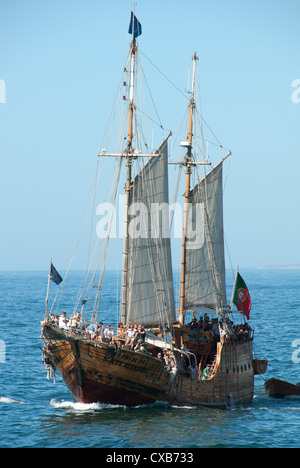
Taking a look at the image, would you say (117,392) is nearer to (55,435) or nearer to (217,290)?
(55,435)

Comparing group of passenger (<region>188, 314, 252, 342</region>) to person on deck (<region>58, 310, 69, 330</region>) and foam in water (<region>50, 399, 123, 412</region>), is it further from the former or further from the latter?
person on deck (<region>58, 310, 69, 330</region>)

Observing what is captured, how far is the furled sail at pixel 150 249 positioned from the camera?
44.3 m

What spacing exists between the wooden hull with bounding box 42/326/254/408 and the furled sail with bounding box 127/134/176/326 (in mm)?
4845

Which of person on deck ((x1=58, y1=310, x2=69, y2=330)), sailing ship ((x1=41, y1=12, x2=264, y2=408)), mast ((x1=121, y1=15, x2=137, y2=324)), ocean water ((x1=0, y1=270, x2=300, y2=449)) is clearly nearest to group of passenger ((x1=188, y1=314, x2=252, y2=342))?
sailing ship ((x1=41, y1=12, x2=264, y2=408))

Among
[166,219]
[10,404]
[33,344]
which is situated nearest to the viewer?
[10,404]

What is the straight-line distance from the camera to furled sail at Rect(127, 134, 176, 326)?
145 feet

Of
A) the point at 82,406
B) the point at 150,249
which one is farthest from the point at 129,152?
the point at 82,406

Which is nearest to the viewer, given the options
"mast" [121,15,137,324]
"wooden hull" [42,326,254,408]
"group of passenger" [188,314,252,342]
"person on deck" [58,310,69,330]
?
"wooden hull" [42,326,254,408]

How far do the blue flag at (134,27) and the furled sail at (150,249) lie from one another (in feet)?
24.9

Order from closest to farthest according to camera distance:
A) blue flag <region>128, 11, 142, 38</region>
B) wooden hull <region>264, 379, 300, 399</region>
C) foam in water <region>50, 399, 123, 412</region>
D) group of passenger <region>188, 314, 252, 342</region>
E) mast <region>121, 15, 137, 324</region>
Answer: foam in water <region>50, 399, 123, 412</region>
mast <region>121, 15, 137, 324</region>
blue flag <region>128, 11, 142, 38</region>
group of passenger <region>188, 314, 252, 342</region>
wooden hull <region>264, 379, 300, 399</region>

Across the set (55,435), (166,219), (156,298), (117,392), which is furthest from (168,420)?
(166,219)
